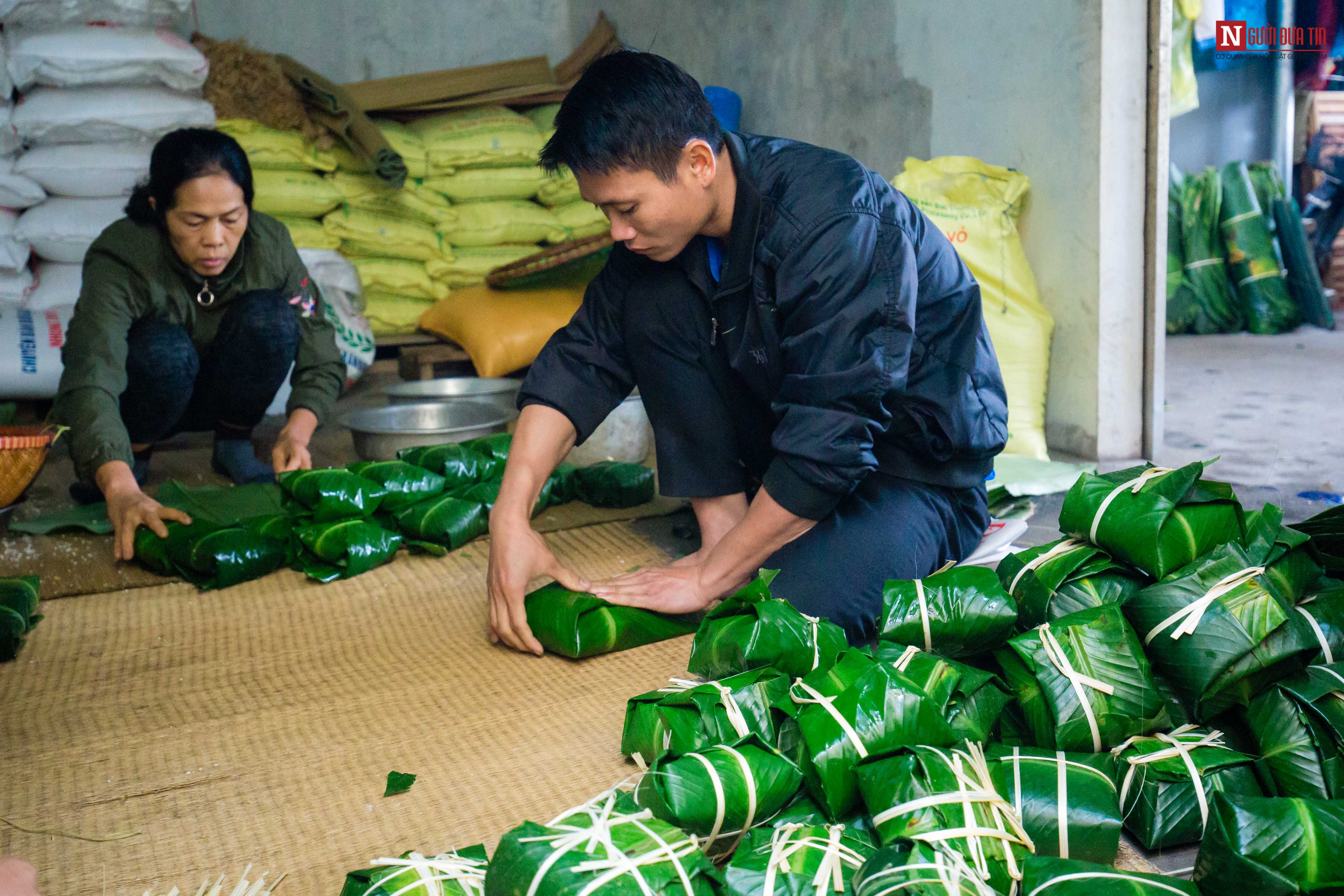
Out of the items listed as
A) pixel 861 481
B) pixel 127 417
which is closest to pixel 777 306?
pixel 861 481

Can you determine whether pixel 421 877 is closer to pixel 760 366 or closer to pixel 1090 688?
pixel 1090 688

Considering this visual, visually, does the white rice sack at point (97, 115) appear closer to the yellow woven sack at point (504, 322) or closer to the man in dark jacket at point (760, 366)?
the yellow woven sack at point (504, 322)

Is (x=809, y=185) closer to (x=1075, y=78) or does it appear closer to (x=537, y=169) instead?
(x=1075, y=78)

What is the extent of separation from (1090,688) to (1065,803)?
19 centimetres

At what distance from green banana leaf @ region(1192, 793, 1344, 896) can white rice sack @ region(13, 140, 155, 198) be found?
389 cm

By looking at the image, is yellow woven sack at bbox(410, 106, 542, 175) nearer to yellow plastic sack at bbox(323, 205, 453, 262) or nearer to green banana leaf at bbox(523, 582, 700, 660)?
yellow plastic sack at bbox(323, 205, 453, 262)

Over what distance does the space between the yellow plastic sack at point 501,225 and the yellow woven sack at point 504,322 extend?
0.39 m

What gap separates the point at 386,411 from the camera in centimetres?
295

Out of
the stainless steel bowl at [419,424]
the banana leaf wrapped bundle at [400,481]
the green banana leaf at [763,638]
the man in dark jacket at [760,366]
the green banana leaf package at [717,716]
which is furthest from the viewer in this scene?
the stainless steel bowl at [419,424]

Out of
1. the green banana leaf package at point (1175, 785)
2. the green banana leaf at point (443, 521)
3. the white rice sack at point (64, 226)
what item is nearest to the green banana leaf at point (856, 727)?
the green banana leaf package at point (1175, 785)

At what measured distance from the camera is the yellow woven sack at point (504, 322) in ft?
12.8

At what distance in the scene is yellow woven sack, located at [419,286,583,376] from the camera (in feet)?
12.8

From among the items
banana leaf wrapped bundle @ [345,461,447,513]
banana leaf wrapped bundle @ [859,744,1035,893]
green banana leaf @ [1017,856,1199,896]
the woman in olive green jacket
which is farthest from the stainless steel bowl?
green banana leaf @ [1017,856,1199,896]

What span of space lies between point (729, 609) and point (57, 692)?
112 cm
